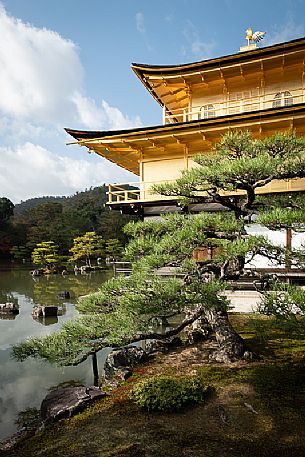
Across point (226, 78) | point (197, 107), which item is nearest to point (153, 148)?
point (197, 107)

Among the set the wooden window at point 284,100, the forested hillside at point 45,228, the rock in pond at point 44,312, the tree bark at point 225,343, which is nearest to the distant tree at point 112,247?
the forested hillside at point 45,228

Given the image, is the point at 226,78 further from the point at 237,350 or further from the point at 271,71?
the point at 237,350

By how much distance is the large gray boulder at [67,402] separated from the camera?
13.6ft

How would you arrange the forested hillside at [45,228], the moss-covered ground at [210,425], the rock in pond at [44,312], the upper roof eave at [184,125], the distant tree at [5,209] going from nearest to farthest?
1. the moss-covered ground at [210,425]
2. the upper roof eave at [184,125]
3. the rock in pond at [44,312]
4. the forested hillside at [45,228]
5. the distant tree at [5,209]

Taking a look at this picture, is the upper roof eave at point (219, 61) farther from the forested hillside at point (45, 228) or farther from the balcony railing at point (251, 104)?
the forested hillside at point (45, 228)

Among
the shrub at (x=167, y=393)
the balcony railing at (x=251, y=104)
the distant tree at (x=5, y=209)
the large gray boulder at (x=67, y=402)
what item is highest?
the balcony railing at (x=251, y=104)

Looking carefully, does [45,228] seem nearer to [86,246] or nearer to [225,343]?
[86,246]

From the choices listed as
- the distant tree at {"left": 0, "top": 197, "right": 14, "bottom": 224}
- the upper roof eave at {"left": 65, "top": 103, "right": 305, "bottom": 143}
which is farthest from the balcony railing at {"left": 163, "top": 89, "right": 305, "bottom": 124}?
the distant tree at {"left": 0, "top": 197, "right": 14, "bottom": 224}

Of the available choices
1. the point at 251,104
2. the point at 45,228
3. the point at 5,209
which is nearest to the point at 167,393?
the point at 251,104

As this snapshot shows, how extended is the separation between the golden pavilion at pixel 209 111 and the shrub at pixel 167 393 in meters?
7.55

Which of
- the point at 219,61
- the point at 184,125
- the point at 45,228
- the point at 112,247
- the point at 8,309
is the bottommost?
the point at 8,309

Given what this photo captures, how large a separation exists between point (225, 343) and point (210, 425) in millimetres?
2204

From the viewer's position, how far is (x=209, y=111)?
37.9 ft

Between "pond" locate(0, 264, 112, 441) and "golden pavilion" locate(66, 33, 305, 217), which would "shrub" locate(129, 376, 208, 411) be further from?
"golden pavilion" locate(66, 33, 305, 217)
